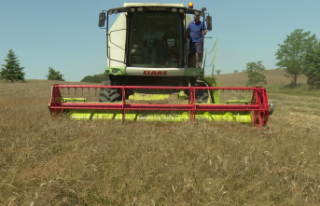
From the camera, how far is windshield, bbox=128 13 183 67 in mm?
6262

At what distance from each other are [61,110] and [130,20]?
8.48 feet

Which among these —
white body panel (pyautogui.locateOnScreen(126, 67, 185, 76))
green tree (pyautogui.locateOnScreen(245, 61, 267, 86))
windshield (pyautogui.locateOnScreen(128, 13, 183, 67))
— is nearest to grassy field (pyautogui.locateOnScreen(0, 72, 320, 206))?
white body panel (pyautogui.locateOnScreen(126, 67, 185, 76))

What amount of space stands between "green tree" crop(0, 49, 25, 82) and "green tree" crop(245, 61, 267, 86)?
34464mm

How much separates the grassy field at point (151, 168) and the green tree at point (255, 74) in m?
46.5

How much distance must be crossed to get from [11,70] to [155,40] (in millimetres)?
36958

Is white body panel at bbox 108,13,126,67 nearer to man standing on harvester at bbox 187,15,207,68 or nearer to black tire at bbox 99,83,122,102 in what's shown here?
black tire at bbox 99,83,122,102

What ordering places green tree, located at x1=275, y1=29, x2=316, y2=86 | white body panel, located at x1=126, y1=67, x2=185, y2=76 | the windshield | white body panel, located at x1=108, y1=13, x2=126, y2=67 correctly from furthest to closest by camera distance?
green tree, located at x1=275, y1=29, x2=316, y2=86, white body panel, located at x1=108, y1=13, x2=126, y2=67, the windshield, white body panel, located at x1=126, y1=67, x2=185, y2=76

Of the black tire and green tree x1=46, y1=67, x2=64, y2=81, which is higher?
green tree x1=46, y1=67, x2=64, y2=81

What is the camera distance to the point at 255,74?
4850cm

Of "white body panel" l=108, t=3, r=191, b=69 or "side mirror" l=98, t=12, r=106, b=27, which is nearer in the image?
"side mirror" l=98, t=12, r=106, b=27

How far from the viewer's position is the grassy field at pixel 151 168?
84.0 inches

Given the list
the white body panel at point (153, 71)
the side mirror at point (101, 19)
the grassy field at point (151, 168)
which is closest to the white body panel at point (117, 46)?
the white body panel at point (153, 71)

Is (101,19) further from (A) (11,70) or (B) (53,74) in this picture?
(B) (53,74)

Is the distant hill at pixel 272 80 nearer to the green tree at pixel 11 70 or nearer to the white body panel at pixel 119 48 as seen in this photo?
the green tree at pixel 11 70
